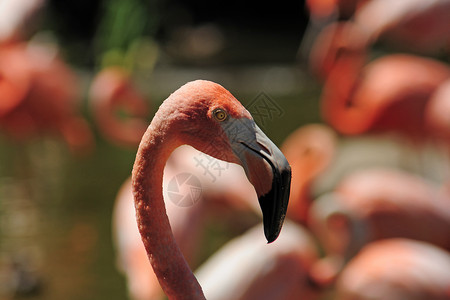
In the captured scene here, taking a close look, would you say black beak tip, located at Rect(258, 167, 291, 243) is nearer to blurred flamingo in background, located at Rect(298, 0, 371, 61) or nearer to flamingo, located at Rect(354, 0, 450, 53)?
flamingo, located at Rect(354, 0, 450, 53)

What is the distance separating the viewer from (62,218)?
525cm

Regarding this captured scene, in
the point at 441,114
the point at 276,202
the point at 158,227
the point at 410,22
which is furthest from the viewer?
the point at 410,22

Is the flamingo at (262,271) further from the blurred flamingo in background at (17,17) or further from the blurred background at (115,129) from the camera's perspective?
the blurred flamingo in background at (17,17)

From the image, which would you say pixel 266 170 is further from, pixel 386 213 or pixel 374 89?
pixel 374 89

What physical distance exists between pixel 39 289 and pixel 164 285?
111 inches

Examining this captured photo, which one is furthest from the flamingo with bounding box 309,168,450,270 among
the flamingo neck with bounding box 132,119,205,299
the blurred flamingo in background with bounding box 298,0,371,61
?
the blurred flamingo in background with bounding box 298,0,371,61

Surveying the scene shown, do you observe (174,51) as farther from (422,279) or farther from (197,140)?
(197,140)

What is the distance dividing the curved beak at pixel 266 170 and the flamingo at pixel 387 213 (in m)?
1.86

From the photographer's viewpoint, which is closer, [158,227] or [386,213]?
[158,227]

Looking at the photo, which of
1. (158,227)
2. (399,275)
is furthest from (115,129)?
(158,227)

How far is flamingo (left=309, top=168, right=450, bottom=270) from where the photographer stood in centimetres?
326

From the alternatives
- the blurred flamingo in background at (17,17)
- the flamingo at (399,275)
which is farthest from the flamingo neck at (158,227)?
the blurred flamingo in background at (17,17)

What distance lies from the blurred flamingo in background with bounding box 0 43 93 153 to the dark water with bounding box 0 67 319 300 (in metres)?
0.34

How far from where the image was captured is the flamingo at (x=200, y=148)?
1366 mm
